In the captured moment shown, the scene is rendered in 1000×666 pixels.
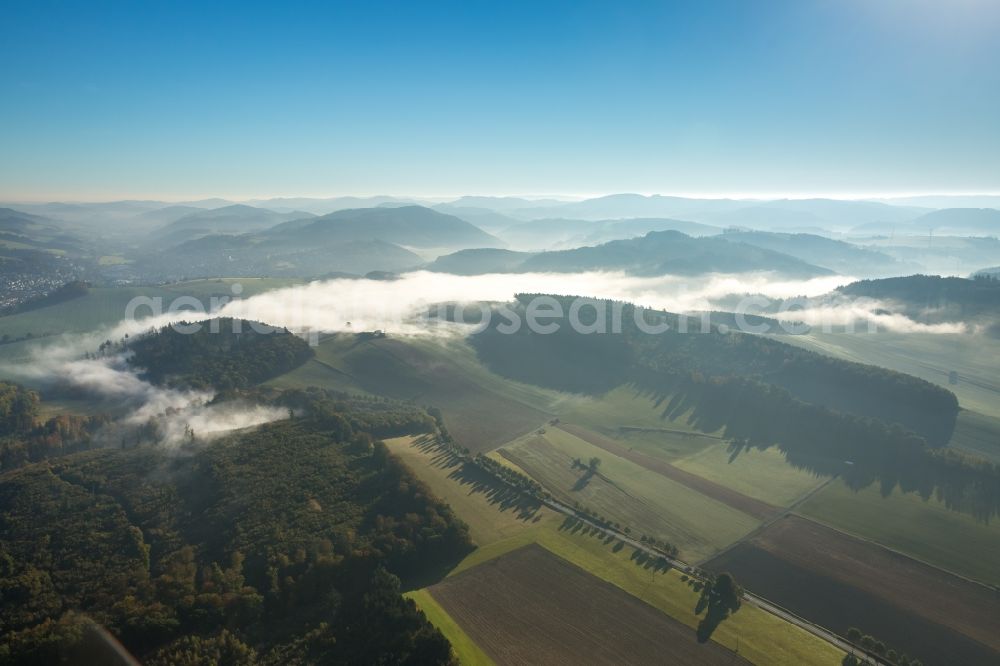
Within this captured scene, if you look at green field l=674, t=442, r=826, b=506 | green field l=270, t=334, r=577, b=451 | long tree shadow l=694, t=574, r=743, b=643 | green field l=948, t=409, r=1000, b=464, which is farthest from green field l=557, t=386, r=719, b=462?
green field l=948, t=409, r=1000, b=464

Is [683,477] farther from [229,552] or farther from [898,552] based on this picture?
[229,552]

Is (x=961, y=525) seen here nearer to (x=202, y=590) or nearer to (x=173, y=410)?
(x=202, y=590)

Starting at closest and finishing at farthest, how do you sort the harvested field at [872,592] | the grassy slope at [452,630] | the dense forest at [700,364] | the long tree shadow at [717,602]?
the grassy slope at [452,630], the long tree shadow at [717,602], the harvested field at [872,592], the dense forest at [700,364]

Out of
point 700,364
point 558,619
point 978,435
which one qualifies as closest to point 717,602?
point 558,619

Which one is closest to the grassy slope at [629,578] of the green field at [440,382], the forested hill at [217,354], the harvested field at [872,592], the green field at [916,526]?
the harvested field at [872,592]

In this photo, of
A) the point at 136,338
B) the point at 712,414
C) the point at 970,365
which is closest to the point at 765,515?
the point at 712,414

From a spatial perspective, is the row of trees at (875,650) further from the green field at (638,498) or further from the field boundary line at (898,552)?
the field boundary line at (898,552)
